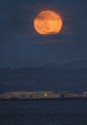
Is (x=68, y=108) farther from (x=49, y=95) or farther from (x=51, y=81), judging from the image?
(x=51, y=81)

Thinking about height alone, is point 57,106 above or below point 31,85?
below

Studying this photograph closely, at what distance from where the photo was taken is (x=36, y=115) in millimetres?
65562

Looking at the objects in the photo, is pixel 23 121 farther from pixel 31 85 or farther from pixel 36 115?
pixel 31 85

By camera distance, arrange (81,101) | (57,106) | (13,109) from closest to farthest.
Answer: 1. (13,109)
2. (57,106)
3. (81,101)

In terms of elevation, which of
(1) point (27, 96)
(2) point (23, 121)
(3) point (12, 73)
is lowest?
(2) point (23, 121)

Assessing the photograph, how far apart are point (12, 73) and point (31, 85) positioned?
6.99m

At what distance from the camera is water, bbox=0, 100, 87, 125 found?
193ft

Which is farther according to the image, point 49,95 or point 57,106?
point 49,95

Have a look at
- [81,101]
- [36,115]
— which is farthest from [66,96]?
[36,115]

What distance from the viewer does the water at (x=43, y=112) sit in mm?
58719

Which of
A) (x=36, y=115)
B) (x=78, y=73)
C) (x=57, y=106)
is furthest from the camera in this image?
(x=78, y=73)

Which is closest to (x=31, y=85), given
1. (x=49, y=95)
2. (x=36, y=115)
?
(x=49, y=95)

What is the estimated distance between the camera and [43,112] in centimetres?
6962

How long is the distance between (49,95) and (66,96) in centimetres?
211
